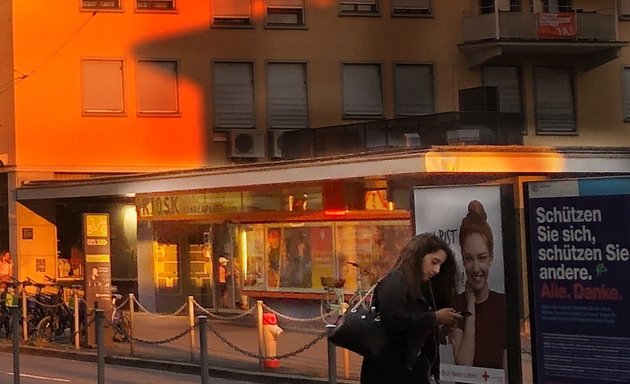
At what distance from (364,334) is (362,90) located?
2814 centimetres

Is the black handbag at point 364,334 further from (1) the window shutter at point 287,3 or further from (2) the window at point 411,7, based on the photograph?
(2) the window at point 411,7

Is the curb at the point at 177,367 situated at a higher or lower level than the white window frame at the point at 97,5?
lower

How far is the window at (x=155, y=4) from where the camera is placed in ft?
112

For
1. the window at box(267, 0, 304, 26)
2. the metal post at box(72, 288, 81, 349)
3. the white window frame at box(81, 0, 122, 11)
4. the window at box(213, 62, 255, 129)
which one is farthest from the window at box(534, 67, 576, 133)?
the metal post at box(72, 288, 81, 349)

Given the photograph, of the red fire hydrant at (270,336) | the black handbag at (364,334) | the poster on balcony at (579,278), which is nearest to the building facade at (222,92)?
the red fire hydrant at (270,336)

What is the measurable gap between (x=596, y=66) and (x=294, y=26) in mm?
9175

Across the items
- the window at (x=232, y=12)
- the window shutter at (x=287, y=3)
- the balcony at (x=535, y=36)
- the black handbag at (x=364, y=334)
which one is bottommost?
the black handbag at (x=364, y=334)

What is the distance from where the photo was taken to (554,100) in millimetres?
36469

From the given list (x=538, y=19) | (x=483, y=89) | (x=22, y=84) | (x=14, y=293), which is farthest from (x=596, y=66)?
(x=14, y=293)

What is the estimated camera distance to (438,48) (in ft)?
116

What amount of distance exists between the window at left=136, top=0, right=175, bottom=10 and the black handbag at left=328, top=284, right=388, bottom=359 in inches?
1096

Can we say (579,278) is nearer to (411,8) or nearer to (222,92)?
(222,92)

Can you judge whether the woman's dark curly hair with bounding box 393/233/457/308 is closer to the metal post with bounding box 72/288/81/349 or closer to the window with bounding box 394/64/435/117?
A: the metal post with bounding box 72/288/81/349

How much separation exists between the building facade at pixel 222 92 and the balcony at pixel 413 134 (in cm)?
8
